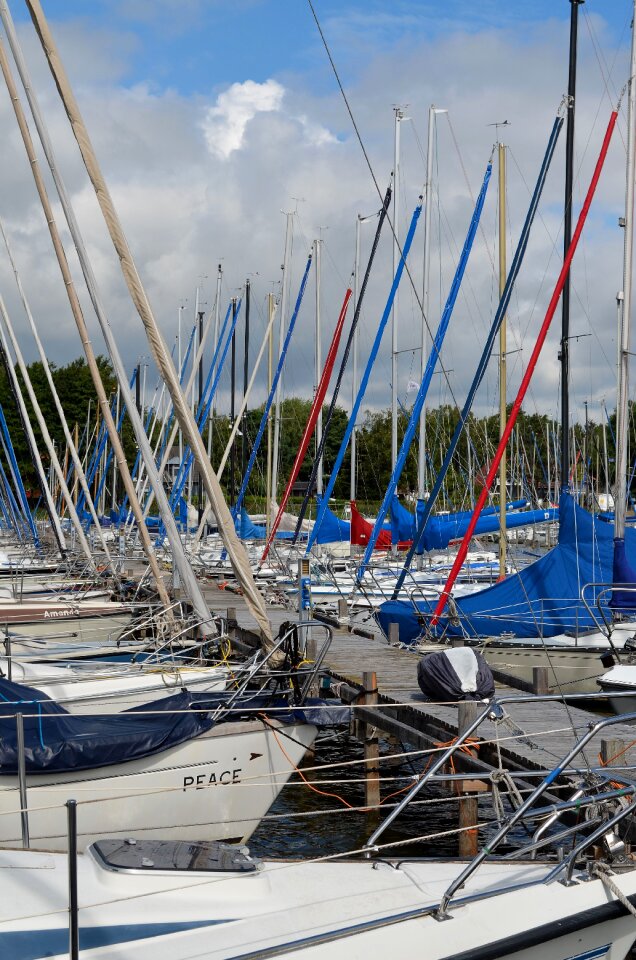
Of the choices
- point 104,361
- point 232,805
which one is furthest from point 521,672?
point 104,361

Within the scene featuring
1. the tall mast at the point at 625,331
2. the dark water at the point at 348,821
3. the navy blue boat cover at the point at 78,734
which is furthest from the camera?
the tall mast at the point at 625,331

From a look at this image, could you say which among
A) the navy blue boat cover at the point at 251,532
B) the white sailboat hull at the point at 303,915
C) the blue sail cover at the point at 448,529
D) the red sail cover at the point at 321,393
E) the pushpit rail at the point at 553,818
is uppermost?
the red sail cover at the point at 321,393

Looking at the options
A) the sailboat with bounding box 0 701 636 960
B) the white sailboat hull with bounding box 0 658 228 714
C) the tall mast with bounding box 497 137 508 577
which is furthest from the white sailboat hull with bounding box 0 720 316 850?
the tall mast with bounding box 497 137 508 577

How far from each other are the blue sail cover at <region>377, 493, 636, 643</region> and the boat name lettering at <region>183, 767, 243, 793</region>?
→ 27.5 feet

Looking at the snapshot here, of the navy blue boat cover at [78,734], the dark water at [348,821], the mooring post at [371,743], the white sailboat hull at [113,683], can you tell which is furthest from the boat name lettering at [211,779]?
the mooring post at [371,743]

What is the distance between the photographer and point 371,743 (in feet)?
45.1

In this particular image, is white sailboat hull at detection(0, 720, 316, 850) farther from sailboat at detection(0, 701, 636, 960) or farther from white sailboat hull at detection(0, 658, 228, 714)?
sailboat at detection(0, 701, 636, 960)

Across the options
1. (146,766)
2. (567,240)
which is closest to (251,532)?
(567,240)

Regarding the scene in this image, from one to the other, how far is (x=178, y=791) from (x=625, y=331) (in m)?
11.9

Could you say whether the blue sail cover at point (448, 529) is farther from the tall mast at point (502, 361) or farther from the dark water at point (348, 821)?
the dark water at point (348, 821)

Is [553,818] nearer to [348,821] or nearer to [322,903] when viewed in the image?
[322,903]

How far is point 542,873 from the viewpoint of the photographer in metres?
6.25

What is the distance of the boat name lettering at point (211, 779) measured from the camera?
31.1 feet

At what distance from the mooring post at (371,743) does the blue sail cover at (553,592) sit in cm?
416
